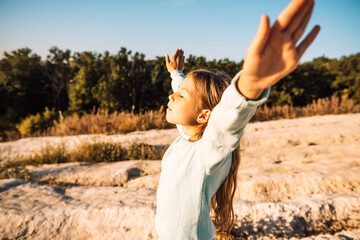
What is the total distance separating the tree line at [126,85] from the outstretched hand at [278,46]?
891 centimetres

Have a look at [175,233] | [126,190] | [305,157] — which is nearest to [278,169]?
[305,157]

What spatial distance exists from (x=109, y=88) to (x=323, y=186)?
10752mm

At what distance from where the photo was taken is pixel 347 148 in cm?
404

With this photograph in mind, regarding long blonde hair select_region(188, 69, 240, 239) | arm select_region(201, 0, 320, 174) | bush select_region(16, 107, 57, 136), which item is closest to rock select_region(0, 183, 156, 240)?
long blonde hair select_region(188, 69, 240, 239)

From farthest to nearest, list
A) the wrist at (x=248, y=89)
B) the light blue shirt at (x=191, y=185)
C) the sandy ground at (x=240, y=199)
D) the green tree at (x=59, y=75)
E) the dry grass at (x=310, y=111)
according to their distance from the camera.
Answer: the green tree at (x=59, y=75)
the dry grass at (x=310, y=111)
the sandy ground at (x=240, y=199)
the light blue shirt at (x=191, y=185)
the wrist at (x=248, y=89)

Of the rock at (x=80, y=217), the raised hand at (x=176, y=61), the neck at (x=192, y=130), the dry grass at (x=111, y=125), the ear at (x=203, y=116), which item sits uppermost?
the raised hand at (x=176, y=61)

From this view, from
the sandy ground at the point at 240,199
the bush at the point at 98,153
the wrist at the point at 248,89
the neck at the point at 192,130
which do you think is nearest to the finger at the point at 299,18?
the wrist at the point at 248,89

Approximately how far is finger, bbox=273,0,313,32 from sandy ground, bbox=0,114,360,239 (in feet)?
7.24

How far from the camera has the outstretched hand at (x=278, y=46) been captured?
1.67 feet

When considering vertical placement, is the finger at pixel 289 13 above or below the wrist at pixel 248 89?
above

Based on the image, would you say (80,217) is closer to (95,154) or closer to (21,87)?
(95,154)

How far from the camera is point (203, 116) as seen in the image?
45.4 inches

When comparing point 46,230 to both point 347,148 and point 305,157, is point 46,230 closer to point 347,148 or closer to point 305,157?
point 305,157

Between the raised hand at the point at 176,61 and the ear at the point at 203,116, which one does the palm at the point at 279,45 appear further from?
the raised hand at the point at 176,61
